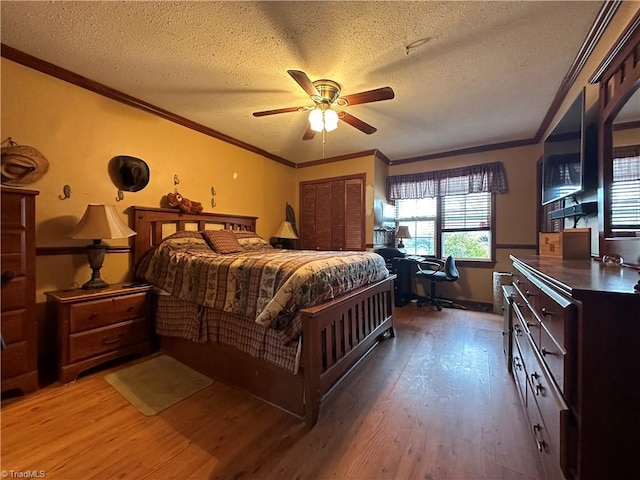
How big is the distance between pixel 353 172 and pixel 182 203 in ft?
9.26

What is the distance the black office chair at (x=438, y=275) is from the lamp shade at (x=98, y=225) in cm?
393

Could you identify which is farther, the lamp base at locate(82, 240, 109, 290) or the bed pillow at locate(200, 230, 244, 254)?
the bed pillow at locate(200, 230, 244, 254)

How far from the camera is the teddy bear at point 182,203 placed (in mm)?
3141

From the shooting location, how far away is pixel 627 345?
80 centimetres

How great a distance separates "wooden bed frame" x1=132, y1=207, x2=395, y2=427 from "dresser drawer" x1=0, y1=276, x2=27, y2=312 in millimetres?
1006

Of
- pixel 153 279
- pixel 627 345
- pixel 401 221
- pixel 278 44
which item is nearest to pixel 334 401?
pixel 627 345

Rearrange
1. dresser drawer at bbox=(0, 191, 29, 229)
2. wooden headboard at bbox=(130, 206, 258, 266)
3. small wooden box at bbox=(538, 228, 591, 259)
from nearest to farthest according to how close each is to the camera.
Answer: dresser drawer at bbox=(0, 191, 29, 229)
small wooden box at bbox=(538, 228, 591, 259)
wooden headboard at bbox=(130, 206, 258, 266)

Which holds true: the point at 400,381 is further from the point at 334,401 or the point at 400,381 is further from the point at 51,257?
the point at 51,257

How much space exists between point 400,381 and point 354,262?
102cm

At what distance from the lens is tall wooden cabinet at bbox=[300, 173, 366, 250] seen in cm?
462

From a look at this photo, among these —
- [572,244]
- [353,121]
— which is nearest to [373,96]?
[353,121]

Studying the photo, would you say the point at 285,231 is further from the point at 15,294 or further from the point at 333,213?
the point at 15,294

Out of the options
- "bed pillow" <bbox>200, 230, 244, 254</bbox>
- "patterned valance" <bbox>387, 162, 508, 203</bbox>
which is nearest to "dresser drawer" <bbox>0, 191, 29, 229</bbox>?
"bed pillow" <bbox>200, 230, 244, 254</bbox>

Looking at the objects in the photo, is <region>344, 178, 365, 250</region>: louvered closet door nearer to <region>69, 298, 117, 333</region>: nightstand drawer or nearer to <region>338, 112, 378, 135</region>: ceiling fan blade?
<region>338, 112, 378, 135</region>: ceiling fan blade
